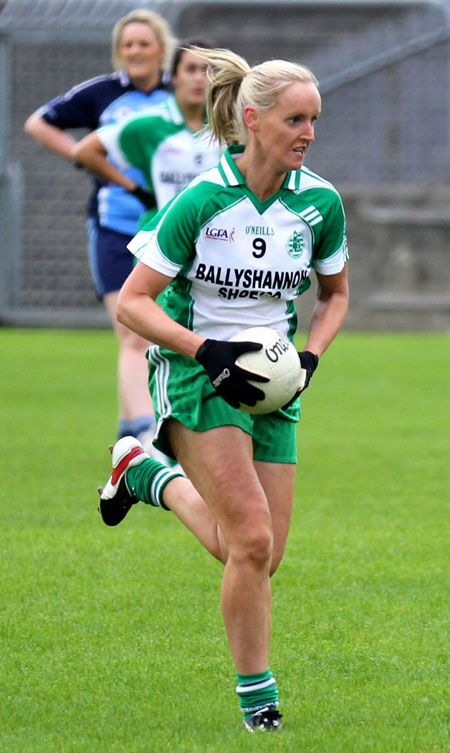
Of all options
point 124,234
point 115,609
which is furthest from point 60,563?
point 124,234

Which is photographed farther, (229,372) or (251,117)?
(251,117)

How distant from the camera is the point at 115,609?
5.54 metres

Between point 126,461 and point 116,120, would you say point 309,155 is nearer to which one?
point 116,120

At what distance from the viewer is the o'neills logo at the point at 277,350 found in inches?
163

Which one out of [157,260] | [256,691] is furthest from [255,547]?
[157,260]

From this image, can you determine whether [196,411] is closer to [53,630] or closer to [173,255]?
[173,255]

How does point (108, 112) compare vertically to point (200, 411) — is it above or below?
above

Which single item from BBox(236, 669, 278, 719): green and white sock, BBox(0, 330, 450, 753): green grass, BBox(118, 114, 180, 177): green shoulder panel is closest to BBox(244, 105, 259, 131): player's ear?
BBox(236, 669, 278, 719): green and white sock

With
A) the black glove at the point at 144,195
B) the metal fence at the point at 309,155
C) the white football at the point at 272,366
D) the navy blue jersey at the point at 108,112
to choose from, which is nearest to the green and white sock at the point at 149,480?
the white football at the point at 272,366

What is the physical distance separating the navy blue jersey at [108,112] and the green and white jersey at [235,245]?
4430 millimetres

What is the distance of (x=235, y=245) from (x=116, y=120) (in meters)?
4.66

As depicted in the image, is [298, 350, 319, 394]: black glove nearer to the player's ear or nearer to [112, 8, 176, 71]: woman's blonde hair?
the player's ear

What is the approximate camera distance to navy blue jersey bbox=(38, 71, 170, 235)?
346 inches

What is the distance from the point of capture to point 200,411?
4.25 meters
